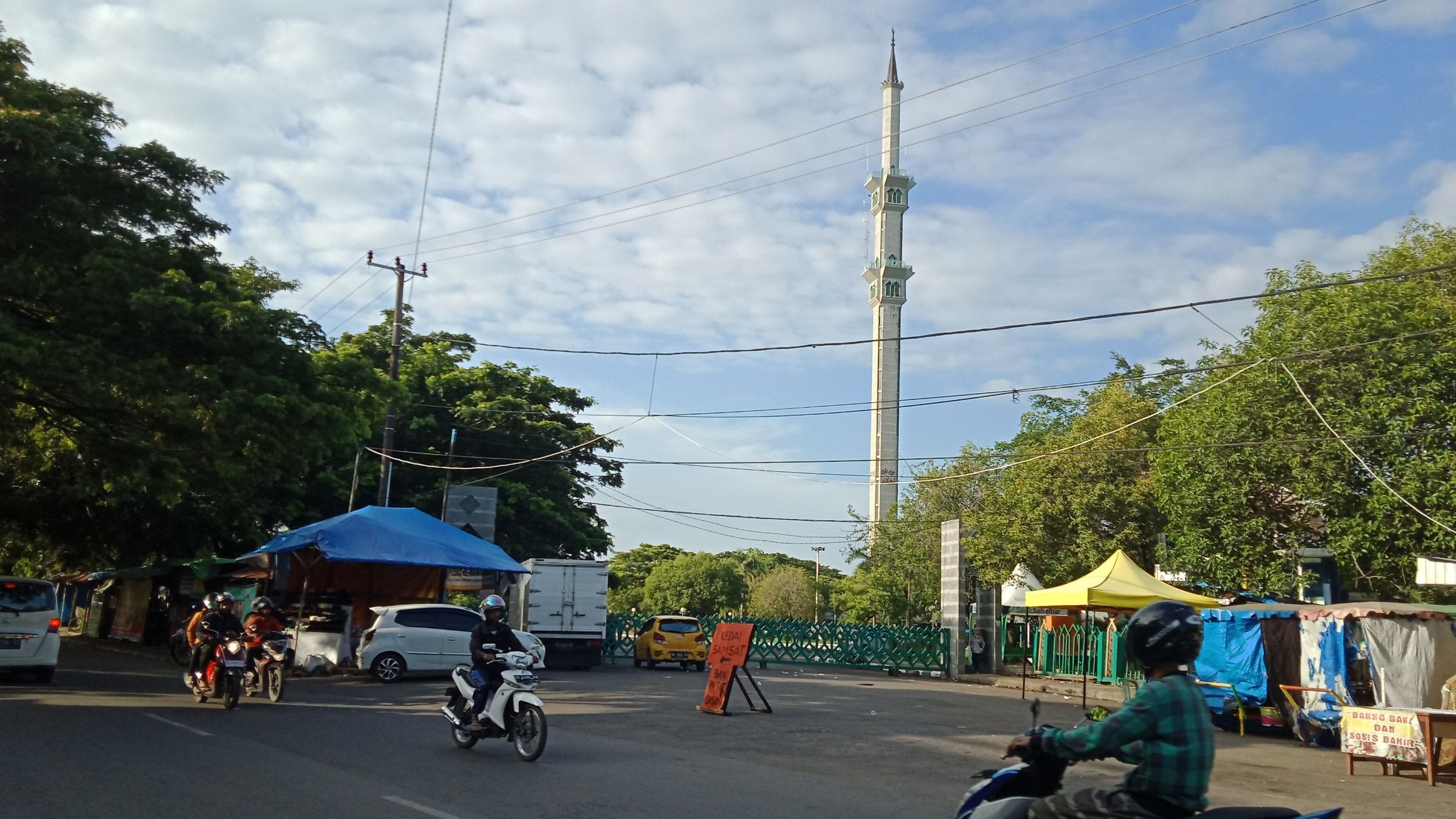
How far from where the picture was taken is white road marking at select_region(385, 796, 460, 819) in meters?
7.94

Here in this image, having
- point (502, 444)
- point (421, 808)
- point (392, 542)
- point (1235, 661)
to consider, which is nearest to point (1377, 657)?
point (1235, 661)

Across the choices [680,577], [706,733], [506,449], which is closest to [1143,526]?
[506,449]

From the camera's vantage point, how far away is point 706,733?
46.5ft

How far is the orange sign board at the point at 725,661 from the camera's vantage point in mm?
16719

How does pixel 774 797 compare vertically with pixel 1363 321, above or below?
below

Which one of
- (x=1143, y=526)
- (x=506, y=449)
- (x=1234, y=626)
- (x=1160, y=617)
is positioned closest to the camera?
(x=1160, y=617)

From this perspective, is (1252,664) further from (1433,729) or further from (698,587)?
(698,587)

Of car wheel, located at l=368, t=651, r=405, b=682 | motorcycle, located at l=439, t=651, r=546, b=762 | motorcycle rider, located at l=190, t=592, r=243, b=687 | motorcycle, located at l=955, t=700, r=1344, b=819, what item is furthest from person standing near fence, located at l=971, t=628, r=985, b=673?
motorcycle, located at l=955, t=700, r=1344, b=819

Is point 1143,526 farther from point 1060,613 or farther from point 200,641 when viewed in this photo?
point 200,641

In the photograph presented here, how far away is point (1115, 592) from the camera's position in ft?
66.7

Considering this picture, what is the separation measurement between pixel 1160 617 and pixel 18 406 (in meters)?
22.8

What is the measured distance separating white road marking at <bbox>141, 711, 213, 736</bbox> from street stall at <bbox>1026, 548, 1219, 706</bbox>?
45.5 ft

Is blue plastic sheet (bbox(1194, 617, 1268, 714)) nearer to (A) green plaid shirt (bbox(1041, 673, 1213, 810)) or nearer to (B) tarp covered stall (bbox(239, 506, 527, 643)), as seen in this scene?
(B) tarp covered stall (bbox(239, 506, 527, 643))

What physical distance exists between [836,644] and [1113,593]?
57.9ft
